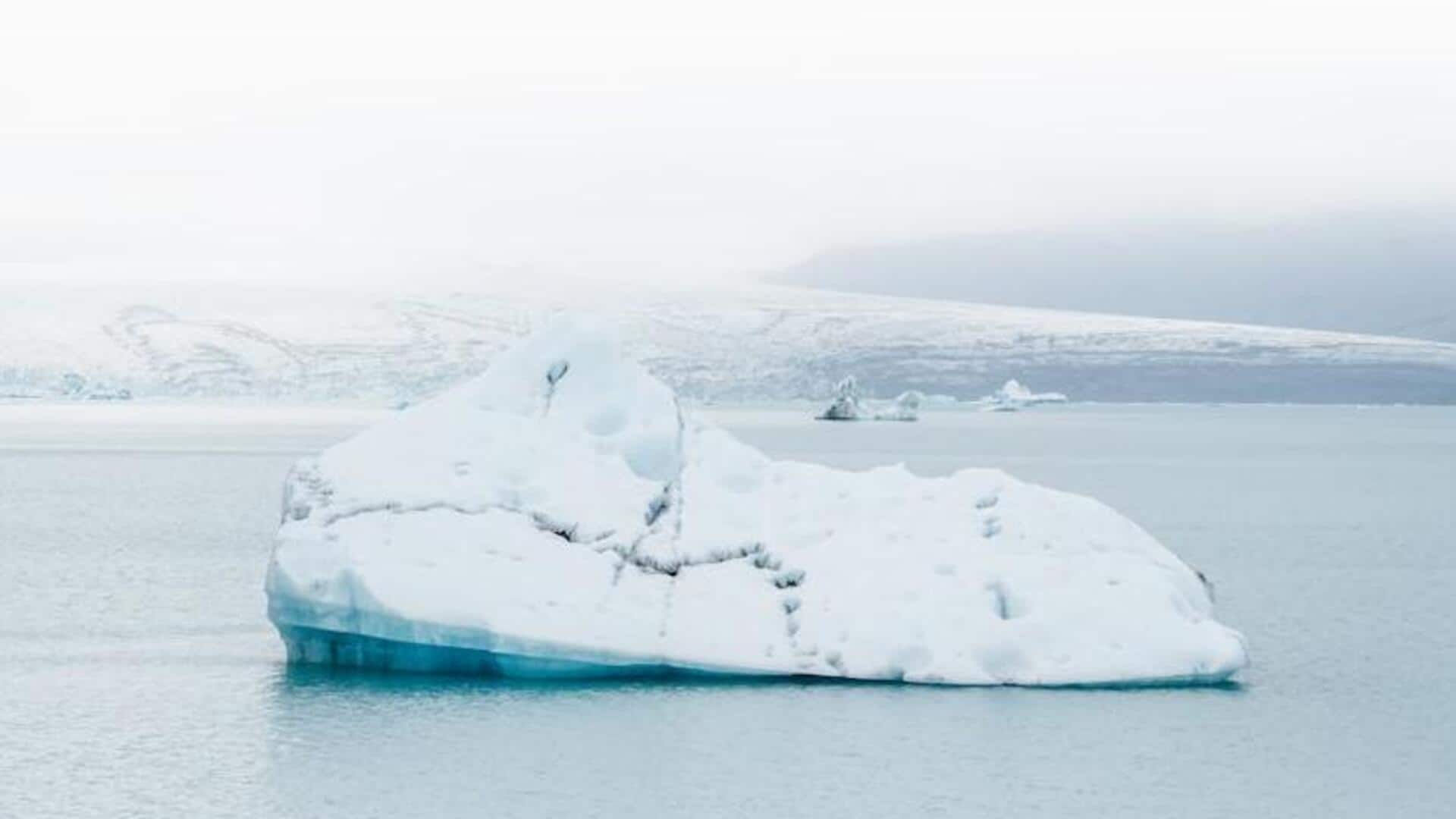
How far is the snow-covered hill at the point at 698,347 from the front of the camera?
12156 cm

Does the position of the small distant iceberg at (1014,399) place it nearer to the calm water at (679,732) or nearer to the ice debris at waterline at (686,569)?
the calm water at (679,732)

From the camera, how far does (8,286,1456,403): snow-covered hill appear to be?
121562mm

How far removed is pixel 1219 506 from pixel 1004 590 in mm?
30121

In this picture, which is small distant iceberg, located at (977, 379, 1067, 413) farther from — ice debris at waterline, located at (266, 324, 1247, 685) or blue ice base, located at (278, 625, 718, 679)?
blue ice base, located at (278, 625, 718, 679)

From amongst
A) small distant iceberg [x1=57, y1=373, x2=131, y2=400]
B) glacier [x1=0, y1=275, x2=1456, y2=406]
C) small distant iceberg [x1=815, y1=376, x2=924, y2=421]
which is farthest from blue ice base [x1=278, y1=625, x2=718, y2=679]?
small distant iceberg [x1=57, y1=373, x2=131, y2=400]

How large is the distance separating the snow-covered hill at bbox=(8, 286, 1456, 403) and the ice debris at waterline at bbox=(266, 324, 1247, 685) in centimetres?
9184

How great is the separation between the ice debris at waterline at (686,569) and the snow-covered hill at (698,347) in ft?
301

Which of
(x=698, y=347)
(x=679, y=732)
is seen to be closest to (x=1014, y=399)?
(x=698, y=347)

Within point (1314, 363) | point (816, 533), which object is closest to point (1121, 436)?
point (1314, 363)

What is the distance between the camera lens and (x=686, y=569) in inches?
706

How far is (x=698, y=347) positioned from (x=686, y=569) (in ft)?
375

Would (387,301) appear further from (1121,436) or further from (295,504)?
(295,504)

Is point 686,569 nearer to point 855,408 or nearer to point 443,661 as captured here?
point 443,661

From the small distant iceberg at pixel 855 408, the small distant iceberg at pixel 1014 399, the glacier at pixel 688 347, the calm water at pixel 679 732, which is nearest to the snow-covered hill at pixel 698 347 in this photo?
the glacier at pixel 688 347
